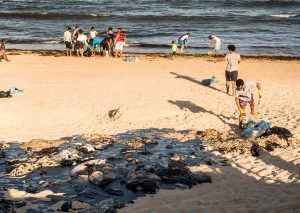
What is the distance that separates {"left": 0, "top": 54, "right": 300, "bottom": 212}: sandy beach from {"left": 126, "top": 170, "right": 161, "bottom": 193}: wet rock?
273 mm

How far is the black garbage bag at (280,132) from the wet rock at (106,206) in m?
4.93

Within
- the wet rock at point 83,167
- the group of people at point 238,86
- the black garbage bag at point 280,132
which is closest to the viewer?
the wet rock at point 83,167

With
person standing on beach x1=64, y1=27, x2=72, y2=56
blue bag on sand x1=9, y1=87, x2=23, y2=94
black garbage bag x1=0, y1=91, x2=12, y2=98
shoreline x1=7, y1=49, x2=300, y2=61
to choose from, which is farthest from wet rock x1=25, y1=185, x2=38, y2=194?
shoreline x1=7, y1=49, x2=300, y2=61

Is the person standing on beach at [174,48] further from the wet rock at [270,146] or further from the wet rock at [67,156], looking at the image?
the wet rock at [67,156]

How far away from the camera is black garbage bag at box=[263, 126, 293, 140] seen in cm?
Result: 1141

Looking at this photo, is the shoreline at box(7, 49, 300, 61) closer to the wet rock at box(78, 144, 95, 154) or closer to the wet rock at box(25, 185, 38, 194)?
the wet rock at box(78, 144, 95, 154)

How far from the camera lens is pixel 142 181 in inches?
360

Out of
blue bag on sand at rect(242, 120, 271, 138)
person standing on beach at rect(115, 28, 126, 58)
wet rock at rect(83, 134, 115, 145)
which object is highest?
person standing on beach at rect(115, 28, 126, 58)

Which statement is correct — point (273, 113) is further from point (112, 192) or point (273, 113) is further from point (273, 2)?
point (273, 2)

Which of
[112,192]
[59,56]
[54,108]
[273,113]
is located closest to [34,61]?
[59,56]

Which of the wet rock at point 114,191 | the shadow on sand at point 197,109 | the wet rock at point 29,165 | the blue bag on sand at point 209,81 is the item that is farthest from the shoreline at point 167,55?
the wet rock at point 114,191

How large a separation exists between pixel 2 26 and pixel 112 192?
33.3 metres

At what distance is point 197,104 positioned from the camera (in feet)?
50.1

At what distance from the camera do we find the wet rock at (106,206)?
8055mm
